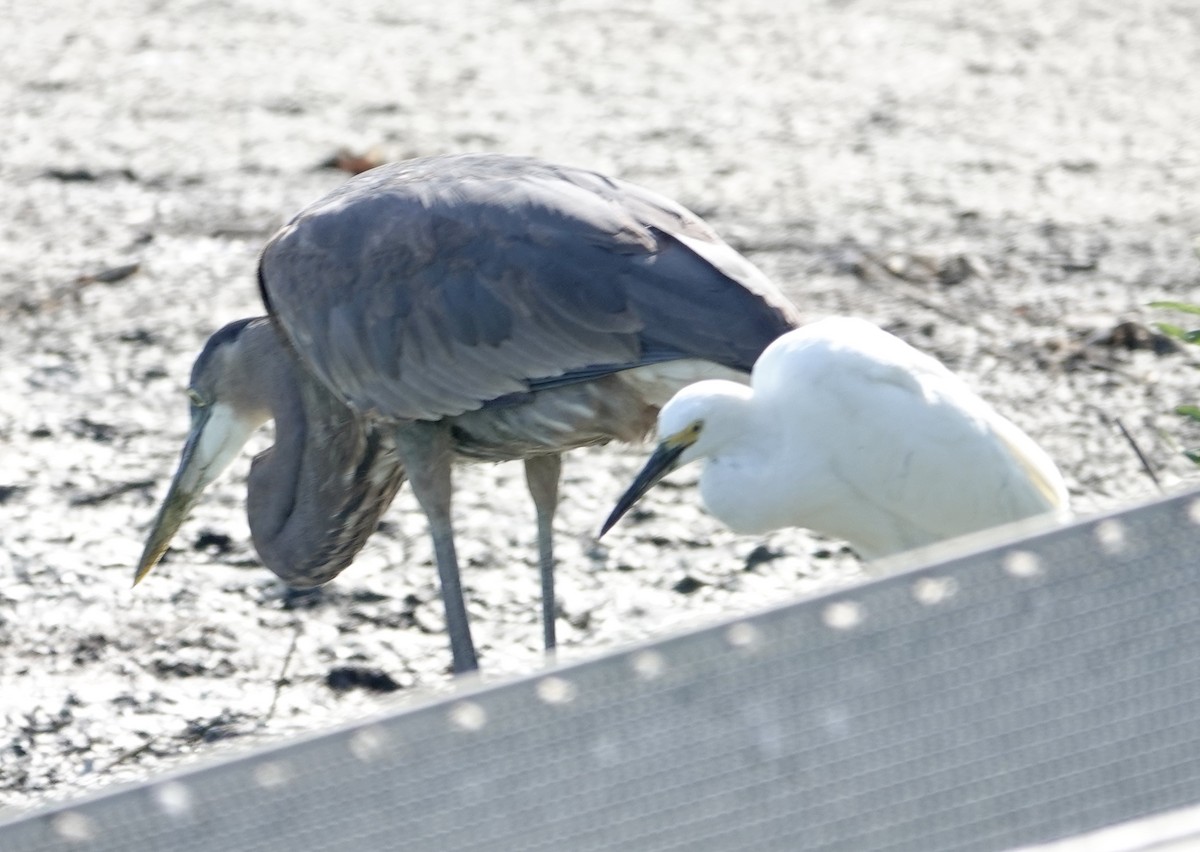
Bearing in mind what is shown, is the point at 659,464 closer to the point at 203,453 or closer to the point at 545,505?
the point at 545,505

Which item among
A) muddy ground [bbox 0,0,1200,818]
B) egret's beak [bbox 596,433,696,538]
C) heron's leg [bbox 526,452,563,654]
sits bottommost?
muddy ground [bbox 0,0,1200,818]

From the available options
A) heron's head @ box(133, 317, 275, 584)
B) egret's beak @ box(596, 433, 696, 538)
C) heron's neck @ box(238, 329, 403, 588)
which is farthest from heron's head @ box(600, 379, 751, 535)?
heron's head @ box(133, 317, 275, 584)

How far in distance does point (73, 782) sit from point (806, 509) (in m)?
1.51

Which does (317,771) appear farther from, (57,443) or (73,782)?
(57,443)

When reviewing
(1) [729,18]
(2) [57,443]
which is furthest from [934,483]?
(1) [729,18]

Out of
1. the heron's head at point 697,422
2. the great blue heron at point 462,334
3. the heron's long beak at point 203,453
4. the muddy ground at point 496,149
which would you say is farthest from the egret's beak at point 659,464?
the heron's long beak at point 203,453

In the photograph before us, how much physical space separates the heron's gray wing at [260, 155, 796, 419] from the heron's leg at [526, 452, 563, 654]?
1.15 ft

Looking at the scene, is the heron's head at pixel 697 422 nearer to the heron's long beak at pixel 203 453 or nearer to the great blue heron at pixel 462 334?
the great blue heron at pixel 462 334

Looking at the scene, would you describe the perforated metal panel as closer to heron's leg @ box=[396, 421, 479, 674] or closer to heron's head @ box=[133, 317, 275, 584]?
heron's leg @ box=[396, 421, 479, 674]

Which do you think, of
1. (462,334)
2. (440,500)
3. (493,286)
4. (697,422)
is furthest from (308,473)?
(697,422)

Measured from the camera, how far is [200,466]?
13.6ft

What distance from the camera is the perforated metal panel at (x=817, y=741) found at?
166 centimetres

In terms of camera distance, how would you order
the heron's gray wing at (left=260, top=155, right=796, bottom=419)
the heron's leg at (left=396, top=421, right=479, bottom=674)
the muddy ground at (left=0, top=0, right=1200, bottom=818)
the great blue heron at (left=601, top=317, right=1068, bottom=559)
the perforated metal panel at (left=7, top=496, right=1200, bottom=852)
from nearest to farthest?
the perforated metal panel at (left=7, top=496, right=1200, bottom=852) → the great blue heron at (left=601, top=317, right=1068, bottom=559) → the heron's gray wing at (left=260, top=155, right=796, bottom=419) → the heron's leg at (left=396, top=421, right=479, bottom=674) → the muddy ground at (left=0, top=0, right=1200, bottom=818)

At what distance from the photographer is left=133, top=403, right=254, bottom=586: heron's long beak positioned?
4086 mm
